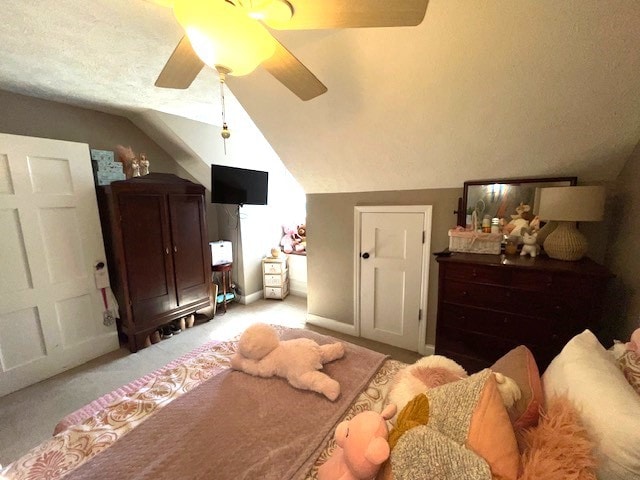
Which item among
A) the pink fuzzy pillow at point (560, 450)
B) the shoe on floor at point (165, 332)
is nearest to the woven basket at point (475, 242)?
the pink fuzzy pillow at point (560, 450)

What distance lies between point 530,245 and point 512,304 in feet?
1.55

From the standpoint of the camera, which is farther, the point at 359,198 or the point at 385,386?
the point at 359,198

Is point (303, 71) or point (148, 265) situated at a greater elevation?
point (303, 71)

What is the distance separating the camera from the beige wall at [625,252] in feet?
4.93

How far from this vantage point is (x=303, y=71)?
1142 millimetres

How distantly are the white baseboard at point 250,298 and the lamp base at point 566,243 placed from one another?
342 centimetres

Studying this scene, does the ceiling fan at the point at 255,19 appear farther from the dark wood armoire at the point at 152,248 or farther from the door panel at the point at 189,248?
the door panel at the point at 189,248

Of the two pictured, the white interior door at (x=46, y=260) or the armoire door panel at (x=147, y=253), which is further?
the armoire door panel at (x=147, y=253)

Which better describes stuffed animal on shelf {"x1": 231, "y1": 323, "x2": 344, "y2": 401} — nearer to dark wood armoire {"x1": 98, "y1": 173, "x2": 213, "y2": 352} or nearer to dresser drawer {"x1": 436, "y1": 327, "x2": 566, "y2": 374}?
dresser drawer {"x1": 436, "y1": 327, "x2": 566, "y2": 374}

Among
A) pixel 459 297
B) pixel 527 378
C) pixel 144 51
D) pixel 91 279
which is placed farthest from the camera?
pixel 91 279

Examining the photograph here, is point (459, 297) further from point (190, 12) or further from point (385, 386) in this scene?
point (190, 12)

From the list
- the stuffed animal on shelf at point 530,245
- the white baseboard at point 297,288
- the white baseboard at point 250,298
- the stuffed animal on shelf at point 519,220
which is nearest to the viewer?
the stuffed animal on shelf at point 530,245

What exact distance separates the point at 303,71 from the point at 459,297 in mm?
1752

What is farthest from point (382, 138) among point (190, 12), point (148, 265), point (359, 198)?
point (148, 265)
